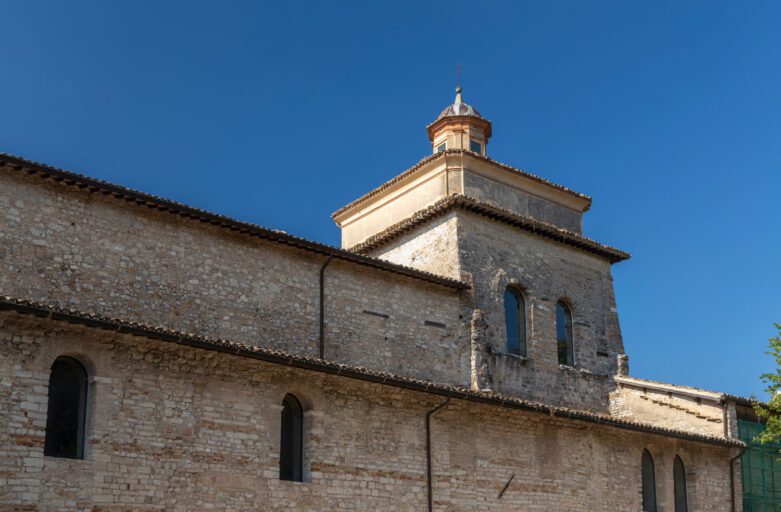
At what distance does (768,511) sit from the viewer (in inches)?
1061

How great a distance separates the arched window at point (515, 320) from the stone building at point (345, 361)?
0.06 meters

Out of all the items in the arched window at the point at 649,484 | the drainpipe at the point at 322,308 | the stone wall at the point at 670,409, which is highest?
the drainpipe at the point at 322,308

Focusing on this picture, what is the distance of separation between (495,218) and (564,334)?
4012mm

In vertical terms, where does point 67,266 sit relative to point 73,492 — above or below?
above

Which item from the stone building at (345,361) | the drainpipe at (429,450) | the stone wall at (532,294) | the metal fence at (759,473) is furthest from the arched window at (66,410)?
the metal fence at (759,473)

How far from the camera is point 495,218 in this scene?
91.1 ft

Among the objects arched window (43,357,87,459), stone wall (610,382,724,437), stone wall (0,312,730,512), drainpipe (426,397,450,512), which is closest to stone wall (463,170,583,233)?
stone wall (610,382,724,437)

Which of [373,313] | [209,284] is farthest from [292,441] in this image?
[373,313]

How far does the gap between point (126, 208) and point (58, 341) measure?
228 inches

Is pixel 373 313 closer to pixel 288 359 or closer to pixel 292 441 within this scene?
pixel 292 441

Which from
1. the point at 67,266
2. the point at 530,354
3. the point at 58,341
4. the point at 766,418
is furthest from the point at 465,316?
the point at 58,341

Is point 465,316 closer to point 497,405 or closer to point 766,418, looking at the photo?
point 497,405

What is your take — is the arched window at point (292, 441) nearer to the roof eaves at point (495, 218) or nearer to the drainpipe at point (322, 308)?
the drainpipe at point (322, 308)

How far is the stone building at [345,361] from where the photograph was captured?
15.2m
